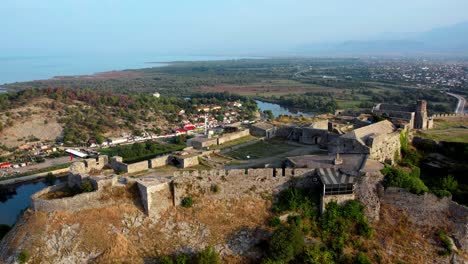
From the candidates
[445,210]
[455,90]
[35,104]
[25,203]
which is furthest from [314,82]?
[445,210]

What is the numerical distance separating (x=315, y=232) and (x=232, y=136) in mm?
13152

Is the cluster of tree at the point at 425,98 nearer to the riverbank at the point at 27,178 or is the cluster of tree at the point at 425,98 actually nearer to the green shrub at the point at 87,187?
the riverbank at the point at 27,178

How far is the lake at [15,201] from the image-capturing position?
112 ft

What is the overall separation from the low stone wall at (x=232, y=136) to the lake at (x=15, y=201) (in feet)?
57.7

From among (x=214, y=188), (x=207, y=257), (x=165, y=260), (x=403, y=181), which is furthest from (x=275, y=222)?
(x=403, y=181)

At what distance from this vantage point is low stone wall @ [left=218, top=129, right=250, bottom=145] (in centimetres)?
2955

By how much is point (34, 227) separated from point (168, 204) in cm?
608

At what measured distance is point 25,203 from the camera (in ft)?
122

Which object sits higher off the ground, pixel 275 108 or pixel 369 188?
pixel 369 188

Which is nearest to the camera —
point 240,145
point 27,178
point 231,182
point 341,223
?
point 341,223

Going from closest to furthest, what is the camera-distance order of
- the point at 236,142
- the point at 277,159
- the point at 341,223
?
the point at 341,223 < the point at 277,159 < the point at 236,142

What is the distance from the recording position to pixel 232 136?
3069 centimetres

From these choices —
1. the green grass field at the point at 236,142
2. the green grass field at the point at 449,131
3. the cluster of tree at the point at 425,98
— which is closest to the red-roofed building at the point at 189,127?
the green grass field at the point at 236,142

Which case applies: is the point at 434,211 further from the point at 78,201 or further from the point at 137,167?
the point at 78,201
